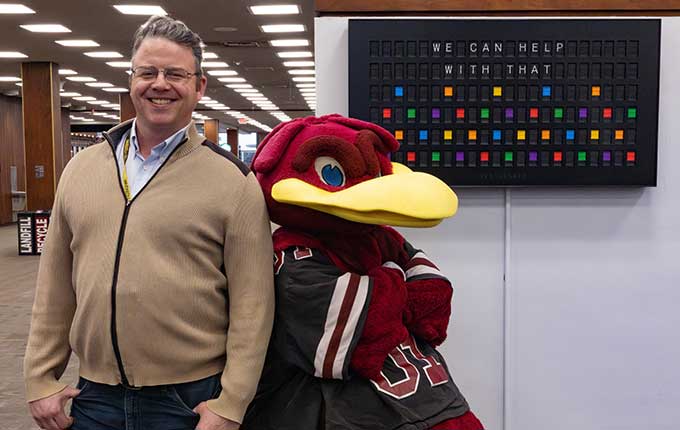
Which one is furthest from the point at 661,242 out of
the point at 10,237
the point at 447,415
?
the point at 10,237

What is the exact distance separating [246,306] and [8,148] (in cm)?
1790

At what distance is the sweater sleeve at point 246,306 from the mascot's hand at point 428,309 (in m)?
0.34

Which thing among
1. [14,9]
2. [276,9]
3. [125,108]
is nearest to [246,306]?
[276,9]

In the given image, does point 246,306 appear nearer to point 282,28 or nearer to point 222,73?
point 282,28

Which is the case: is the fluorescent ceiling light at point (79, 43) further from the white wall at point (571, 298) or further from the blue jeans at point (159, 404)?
the blue jeans at point (159, 404)

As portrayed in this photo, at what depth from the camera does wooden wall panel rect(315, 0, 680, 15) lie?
227cm

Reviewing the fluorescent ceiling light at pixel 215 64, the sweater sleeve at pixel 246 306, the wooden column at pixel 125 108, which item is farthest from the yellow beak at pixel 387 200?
the wooden column at pixel 125 108

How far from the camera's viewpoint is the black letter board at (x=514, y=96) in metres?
2.21

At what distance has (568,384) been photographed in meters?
2.38

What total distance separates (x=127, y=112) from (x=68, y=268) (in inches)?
665

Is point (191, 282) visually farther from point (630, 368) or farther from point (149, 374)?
point (630, 368)

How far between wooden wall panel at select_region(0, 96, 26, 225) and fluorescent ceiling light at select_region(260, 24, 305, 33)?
34.1 ft

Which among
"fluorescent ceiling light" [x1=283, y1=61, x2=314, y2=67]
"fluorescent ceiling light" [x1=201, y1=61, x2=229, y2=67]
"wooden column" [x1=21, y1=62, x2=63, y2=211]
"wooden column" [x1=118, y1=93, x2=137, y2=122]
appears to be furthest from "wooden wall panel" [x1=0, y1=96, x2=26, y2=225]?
"fluorescent ceiling light" [x1=283, y1=61, x2=314, y2=67]

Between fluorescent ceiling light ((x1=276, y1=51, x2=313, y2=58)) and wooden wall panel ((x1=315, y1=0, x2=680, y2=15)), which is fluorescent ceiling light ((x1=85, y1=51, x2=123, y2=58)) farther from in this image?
wooden wall panel ((x1=315, y1=0, x2=680, y2=15))
